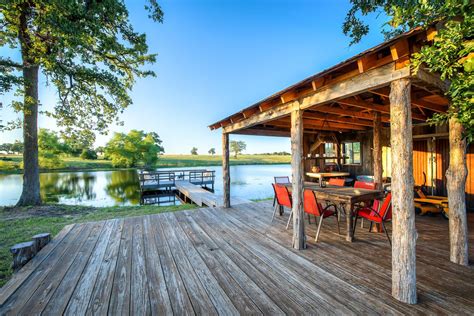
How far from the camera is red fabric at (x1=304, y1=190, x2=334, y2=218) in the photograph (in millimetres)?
3192

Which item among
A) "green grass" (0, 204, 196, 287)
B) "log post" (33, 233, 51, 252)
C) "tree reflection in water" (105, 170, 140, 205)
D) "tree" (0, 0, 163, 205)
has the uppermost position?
"tree" (0, 0, 163, 205)

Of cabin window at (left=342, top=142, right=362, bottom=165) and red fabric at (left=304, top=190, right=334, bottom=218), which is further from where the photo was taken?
cabin window at (left=342, top=142, right=362, bottom=165)

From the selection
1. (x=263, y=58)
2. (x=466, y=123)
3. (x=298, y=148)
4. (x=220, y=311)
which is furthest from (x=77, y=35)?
(x=263, y=58)

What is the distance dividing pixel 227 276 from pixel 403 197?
80.1 inches

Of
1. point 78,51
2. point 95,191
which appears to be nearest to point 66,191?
point 95,191

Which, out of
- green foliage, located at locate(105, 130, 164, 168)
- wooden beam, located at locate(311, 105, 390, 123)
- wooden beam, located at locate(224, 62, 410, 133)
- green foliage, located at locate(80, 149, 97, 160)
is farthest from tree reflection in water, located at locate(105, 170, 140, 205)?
green foliage, located at locate(80, 149, 97, 160)

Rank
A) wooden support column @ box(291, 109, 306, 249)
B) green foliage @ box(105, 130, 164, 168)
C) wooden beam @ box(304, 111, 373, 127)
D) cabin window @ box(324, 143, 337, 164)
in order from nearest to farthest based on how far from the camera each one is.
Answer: wooden support column @ box(291, 109, 306, 249)
wooden beam @ box(304, 111, 373, 127)
cabin window @ box(324, 143, 337, 164)
green foliage @ box(105, 130, 164, 168)

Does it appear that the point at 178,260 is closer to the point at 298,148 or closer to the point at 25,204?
the point at 298,148

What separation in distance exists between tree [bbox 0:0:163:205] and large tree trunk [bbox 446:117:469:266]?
7.65 metres

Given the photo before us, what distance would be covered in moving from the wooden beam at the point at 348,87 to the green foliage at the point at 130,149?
103ft

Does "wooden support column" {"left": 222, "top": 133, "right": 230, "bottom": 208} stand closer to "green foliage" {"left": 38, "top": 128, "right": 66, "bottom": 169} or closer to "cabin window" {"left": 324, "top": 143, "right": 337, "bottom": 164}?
"cabin window" {"left": 324, "top": 143, "right": 337, "bottom": 164}

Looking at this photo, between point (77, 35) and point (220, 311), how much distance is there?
678 centimetres

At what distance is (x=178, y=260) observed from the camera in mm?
2609

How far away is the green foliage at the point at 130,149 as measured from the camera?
97.8ft
